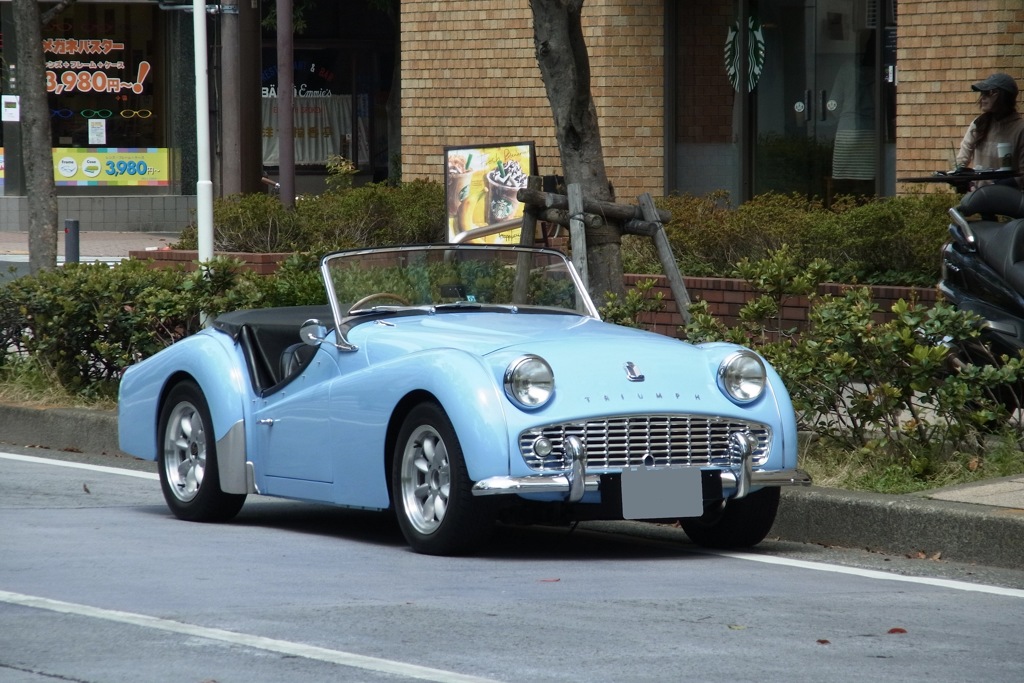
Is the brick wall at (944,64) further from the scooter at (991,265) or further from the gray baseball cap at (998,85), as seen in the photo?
the scooter at (991,265)

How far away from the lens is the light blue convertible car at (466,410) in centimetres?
→ 695

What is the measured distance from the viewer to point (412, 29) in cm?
2097

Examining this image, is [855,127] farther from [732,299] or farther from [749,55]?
[732,299]

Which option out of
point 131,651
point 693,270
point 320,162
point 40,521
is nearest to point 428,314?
point 40,521

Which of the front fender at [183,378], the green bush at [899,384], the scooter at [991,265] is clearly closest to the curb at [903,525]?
the green bush at [899,384]

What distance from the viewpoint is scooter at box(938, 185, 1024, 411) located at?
29.4 feet

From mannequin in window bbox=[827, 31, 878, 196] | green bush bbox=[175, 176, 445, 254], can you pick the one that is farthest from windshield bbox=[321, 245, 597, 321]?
mannequin in window bbox=[827, 31, 878, 196]

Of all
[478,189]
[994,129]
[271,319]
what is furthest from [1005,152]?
[271,319]

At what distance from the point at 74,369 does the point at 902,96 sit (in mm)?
8501

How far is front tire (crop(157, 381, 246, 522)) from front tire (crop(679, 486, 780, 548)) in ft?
7.20

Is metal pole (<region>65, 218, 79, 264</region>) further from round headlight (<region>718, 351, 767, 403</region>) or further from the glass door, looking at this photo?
round headlight (<region>718, 351, 767, 403</region>)

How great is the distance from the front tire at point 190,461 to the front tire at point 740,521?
2195mm

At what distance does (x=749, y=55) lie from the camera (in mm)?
18906

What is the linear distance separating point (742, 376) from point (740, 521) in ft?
2.08
